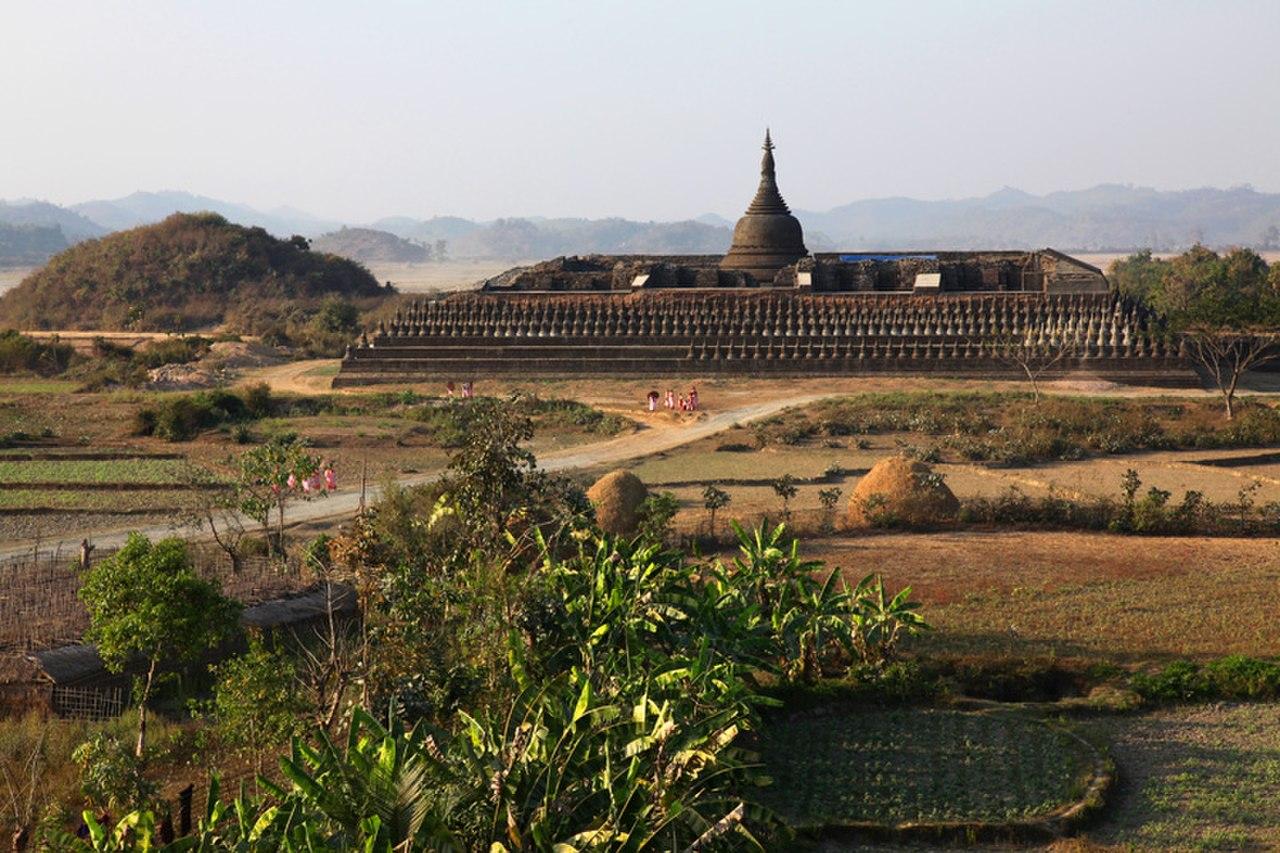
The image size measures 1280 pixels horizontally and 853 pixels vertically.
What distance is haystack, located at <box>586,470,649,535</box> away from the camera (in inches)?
786

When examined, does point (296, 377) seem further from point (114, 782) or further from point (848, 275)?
point (114, 782)

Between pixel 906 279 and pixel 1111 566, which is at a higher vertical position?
pixel 906 279

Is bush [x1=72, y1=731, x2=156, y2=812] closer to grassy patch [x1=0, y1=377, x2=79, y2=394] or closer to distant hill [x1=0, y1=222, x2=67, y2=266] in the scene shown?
grassy patch [x1=0, y1=377, x2=79, y2=394]

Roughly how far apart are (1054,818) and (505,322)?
1269 inches

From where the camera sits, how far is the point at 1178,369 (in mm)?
36031

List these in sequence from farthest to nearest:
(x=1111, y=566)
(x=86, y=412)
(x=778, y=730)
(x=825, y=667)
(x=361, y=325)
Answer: (x=361, y=325) → (x=86, y=412) → (x=1111, y=566) → (x=825, y=667) → (x=778, y=730)

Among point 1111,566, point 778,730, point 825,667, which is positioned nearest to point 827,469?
point 1111,566

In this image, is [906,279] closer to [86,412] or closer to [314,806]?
[86,412]

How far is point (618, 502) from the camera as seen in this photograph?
20.2 m

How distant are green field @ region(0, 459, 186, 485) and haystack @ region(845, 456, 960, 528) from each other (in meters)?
11.8

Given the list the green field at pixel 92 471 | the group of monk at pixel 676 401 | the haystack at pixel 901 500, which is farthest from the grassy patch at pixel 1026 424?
the green field at pixel 92 471

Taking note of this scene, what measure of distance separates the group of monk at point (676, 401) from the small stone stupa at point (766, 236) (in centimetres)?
1175

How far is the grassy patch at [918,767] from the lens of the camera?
11062 mm

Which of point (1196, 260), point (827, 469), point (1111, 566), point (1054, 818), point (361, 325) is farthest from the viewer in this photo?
point (1196, 260)
